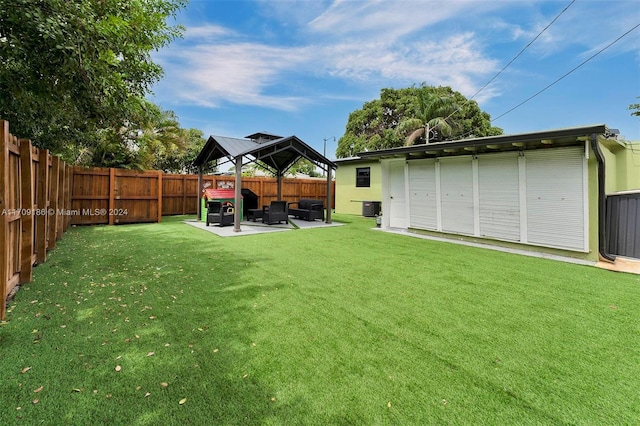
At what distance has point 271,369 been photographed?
6.84ft

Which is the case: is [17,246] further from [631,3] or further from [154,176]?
[631,3]

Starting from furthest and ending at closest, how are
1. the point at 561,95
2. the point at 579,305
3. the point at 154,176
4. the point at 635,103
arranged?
the point at 561,95, the point at 635,103, the point at 154,176, the point at 579,305

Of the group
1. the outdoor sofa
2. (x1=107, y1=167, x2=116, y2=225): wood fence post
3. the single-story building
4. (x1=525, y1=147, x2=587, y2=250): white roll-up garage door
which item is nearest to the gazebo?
the outdoor sofa

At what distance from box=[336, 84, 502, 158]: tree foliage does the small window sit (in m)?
6.55

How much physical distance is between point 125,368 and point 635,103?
18933mm

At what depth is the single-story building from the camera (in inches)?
219

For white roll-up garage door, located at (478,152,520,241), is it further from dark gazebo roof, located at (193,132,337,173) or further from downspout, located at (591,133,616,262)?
dark gazebo roof, located at (193,132,337,173)

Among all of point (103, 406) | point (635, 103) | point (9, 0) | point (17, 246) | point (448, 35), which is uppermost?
point (448, 35)

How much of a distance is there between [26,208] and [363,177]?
12.8 meters

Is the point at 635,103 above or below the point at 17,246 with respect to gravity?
above

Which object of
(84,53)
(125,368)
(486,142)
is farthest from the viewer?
(486,142)

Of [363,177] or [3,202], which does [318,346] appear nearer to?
[3,202]

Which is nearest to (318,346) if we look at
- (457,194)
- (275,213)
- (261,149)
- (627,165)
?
(457,194)

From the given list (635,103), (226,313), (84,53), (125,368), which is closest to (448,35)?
(635,103)
